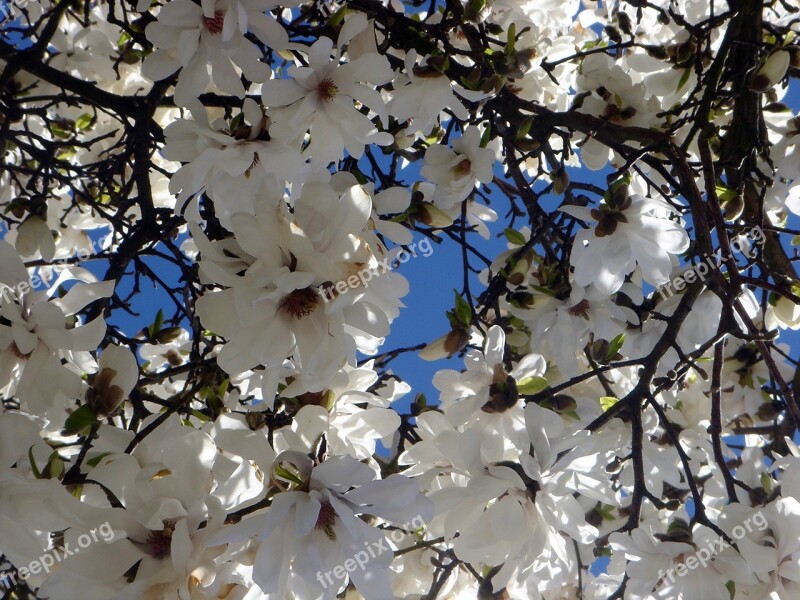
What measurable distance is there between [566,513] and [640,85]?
36.5 inches

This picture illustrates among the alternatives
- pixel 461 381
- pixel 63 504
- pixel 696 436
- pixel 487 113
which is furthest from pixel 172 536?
pixel 696 436

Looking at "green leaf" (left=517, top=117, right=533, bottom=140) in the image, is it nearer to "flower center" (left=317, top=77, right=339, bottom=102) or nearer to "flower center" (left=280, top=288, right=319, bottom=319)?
"flower center" (left=317, top=77, right=339, bottom=102)

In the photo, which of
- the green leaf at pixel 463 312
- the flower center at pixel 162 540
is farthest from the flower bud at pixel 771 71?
the flower center at pixel 162 540

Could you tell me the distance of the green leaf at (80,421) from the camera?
102 cm

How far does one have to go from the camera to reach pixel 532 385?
47.3 inches

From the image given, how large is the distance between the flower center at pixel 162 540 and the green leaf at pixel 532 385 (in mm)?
582

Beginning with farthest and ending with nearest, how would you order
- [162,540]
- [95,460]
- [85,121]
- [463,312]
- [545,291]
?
[85,121]
[545,291]
[463,312]
[95,460]
[162,540]

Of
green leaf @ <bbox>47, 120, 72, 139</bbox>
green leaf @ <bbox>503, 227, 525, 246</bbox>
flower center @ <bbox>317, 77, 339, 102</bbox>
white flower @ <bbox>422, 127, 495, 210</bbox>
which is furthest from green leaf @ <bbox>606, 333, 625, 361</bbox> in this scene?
green leaf @ <bbox>47, 120, 72, 139</bbox>

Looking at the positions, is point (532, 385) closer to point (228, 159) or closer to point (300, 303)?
point (300, 303)

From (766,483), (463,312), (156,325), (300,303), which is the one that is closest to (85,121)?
(156,325)

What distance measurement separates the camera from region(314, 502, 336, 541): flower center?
0.88 meters

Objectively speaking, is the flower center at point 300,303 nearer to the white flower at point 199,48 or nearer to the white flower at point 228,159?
the white flower at point 228,159

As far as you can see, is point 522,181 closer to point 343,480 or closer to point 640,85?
point 640,85

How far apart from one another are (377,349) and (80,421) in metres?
0.44
